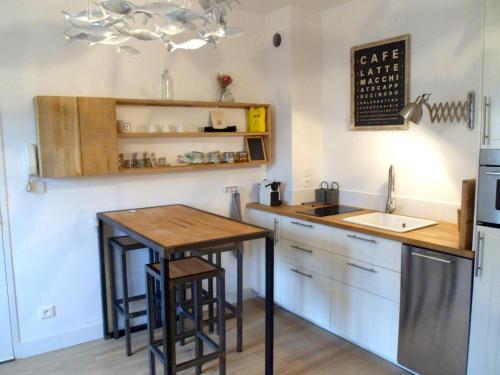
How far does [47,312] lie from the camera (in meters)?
3.02

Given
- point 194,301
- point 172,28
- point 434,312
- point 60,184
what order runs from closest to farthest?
point 172,28
point 434,312
point 194,301
point 60,184

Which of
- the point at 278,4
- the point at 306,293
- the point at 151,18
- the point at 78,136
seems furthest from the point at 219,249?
the point at 278,4

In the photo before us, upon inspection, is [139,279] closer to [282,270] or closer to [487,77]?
[282,270]

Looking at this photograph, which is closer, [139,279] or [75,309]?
[75,309]

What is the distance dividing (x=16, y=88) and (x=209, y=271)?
1.78 metres

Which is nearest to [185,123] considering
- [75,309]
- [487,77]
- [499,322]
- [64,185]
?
[64,185]

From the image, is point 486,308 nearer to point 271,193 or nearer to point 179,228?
point 179,228

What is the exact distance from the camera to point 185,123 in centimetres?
349

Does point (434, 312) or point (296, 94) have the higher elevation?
point (296, 94)

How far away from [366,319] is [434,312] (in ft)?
1.84

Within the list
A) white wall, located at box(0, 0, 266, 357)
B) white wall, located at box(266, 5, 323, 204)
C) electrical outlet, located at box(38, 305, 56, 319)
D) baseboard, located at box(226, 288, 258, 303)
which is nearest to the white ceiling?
white wall, located at box(266, 5, 323, 204)

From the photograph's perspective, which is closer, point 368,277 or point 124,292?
point 368,277

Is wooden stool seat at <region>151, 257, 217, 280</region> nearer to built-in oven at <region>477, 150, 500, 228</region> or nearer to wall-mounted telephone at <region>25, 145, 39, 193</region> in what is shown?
wall-mounted telephone at <region>25, 145, 39, 193</region>

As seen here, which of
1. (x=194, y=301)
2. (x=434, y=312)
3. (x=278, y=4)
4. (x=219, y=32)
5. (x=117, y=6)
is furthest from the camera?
(x=278, y=4)
